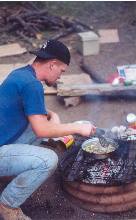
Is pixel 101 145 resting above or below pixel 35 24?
above

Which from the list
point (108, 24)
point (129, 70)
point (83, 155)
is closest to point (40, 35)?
point (108, 24)

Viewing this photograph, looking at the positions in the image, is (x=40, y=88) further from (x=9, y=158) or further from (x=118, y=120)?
(x=118, y=120)

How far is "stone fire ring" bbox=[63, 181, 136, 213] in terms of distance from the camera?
491 cm

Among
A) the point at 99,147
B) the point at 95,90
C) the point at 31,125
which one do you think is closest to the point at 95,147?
the point at 99,147

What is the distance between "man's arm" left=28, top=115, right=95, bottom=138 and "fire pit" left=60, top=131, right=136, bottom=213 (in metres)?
0.59

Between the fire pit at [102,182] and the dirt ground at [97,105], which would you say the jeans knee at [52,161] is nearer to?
the fire pit at [102,182]

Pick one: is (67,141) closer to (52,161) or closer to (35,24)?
(52,161)

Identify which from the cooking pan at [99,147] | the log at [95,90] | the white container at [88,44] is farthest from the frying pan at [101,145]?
the white container at [88,44]

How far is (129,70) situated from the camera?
8.54 metres

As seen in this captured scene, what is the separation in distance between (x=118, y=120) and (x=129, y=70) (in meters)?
1.33

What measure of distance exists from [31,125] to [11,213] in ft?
3.33

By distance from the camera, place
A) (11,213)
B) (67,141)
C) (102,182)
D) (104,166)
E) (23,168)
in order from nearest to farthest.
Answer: (23,168) < (11,213) < (102,182) < (104,166) < (67,141)

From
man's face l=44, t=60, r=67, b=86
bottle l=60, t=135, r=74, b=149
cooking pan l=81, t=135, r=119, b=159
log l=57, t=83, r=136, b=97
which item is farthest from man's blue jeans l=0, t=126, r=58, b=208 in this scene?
log l=57, t=83, r=136, b=97

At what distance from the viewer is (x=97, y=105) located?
26.9ft
